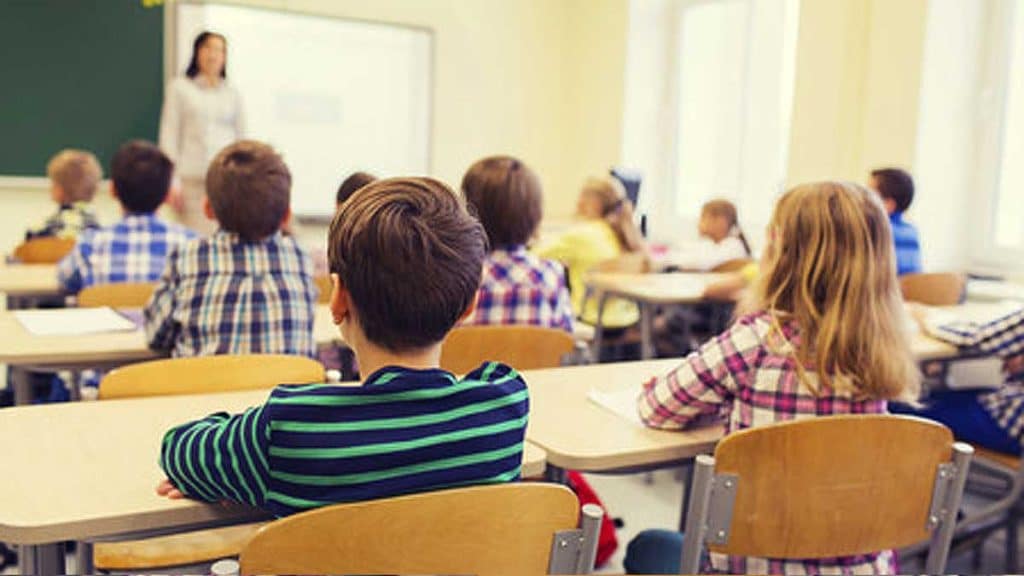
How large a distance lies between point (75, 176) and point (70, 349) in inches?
80.4

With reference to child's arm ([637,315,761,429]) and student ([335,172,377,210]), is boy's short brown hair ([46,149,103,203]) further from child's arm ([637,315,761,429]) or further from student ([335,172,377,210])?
child's arm ([637,315,761,429])

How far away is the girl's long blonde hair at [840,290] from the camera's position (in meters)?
1.74

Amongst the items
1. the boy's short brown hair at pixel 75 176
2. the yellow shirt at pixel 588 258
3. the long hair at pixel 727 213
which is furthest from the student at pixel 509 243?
the long hair at pixel 727 213

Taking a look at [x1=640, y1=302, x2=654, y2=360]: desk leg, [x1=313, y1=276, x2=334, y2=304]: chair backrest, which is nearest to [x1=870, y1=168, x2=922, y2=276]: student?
[x1=640, y1=302, x2=654, y2=360]: desk leg

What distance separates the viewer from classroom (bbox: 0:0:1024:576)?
4.04 feet

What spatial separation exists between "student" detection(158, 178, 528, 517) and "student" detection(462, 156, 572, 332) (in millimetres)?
1281

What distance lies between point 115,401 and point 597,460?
34.5 inches

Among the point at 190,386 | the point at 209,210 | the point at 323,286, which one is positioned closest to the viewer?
the point at 190,386

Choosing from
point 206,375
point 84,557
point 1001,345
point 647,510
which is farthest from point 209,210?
point 1001,345

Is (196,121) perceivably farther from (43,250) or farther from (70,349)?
(70,349)

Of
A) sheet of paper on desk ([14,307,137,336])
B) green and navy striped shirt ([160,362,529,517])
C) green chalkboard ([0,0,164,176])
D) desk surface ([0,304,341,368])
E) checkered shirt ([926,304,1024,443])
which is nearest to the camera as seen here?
green and navy striped shirt ([160,362,529,517])

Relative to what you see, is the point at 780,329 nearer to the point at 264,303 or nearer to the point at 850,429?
the point at 850,429

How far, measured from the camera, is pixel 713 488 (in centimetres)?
152

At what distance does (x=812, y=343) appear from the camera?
1748 millimetres
